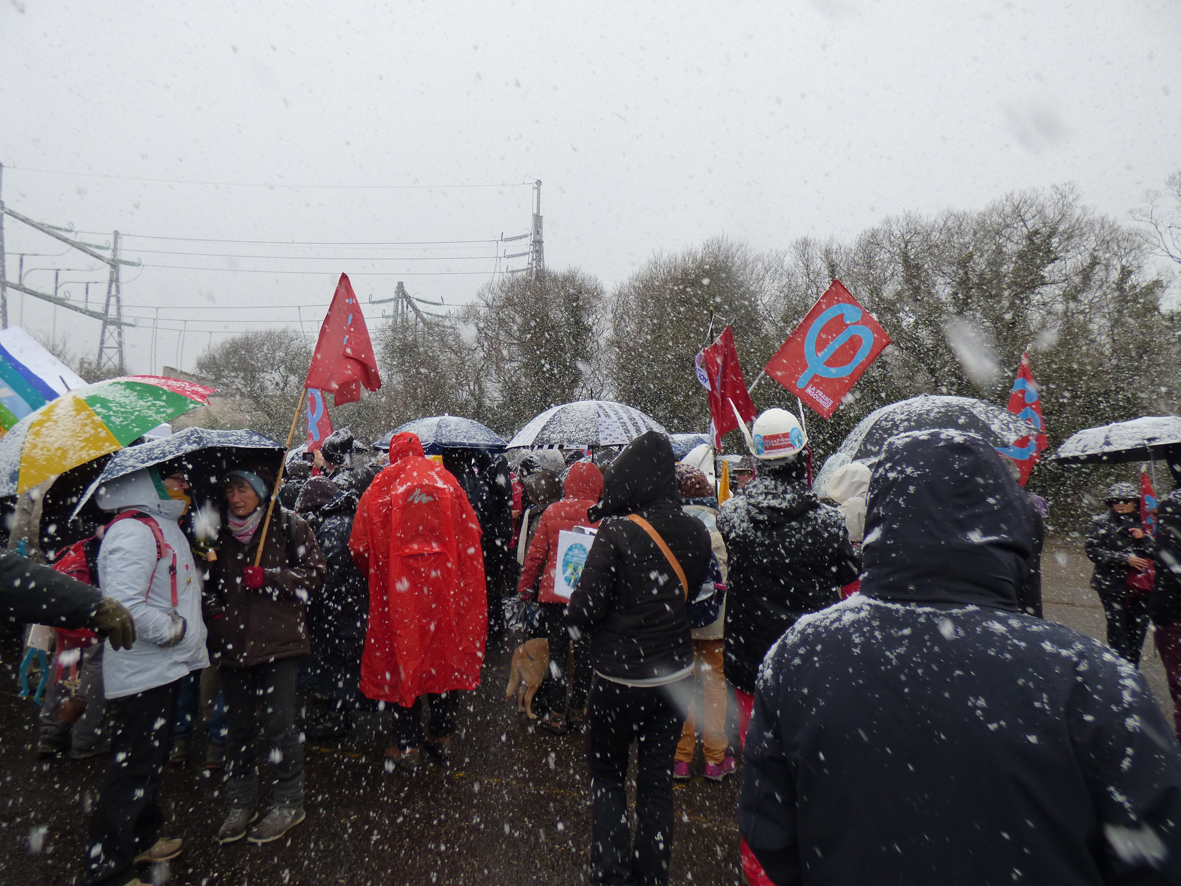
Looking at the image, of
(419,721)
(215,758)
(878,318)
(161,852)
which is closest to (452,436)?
(419,721)

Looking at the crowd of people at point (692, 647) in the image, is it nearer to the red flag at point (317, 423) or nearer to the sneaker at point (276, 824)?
the sneaker at point (276, 824)

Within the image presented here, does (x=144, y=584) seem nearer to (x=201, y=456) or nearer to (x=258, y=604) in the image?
(x=258, y=604)

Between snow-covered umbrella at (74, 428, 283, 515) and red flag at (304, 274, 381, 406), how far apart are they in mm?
763

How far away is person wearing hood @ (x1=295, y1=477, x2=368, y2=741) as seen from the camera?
4.41m

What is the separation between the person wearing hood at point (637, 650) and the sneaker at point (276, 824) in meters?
1.73

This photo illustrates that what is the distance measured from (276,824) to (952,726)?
11.4ft

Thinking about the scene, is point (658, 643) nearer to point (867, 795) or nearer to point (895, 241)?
point (867, 795)

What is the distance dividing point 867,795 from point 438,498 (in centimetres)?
304

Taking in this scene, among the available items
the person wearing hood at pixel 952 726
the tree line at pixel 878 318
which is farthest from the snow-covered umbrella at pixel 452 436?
the tree line at pixel 878 318

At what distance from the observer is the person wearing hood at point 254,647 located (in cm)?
327

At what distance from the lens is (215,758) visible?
405cm

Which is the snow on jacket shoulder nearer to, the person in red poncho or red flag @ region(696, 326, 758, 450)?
the person in red poncho

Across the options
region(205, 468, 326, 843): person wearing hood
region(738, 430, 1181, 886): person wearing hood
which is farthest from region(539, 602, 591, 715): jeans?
region(738, 430, 1181, 886): person wearing hood

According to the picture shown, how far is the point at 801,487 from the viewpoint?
10.2 feet
